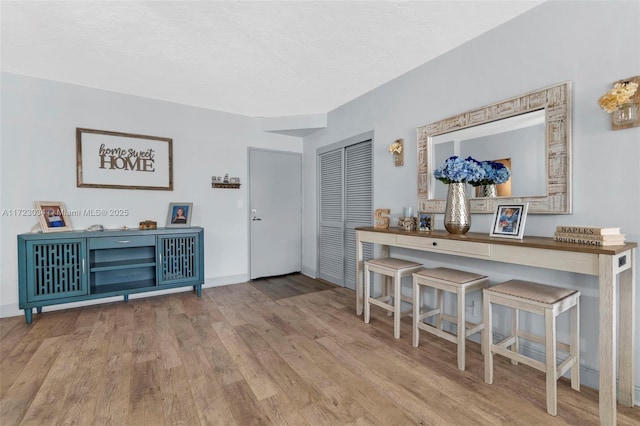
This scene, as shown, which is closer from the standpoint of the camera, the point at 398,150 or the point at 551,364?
the point at 551,364

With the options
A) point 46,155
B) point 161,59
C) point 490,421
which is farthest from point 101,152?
point 490,421

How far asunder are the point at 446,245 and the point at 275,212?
287 centimetres

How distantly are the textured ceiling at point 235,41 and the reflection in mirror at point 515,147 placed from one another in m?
0.74

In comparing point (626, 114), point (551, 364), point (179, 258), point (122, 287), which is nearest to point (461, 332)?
point (551, 364)

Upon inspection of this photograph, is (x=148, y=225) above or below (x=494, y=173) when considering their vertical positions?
below

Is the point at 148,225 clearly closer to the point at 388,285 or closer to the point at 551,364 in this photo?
the point at 388,285

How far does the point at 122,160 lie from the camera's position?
333 centimetres

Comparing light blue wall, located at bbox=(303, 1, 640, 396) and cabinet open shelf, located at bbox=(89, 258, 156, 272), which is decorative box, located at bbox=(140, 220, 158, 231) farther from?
light blue wall, located at bbox=(303, 1, 640, 396)

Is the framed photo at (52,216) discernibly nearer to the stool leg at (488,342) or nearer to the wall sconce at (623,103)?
the stool leg at (488,342)

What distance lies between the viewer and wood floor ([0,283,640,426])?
1.49m

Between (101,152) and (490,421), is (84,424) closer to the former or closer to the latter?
(490,421)

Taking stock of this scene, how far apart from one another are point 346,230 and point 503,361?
7.09ft

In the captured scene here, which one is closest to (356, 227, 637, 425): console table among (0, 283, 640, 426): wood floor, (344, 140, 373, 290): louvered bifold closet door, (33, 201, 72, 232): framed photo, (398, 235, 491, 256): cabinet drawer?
(398, 235, 491, 256): cabinet drawer

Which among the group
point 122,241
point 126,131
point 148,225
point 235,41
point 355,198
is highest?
Answer: point 235,41
